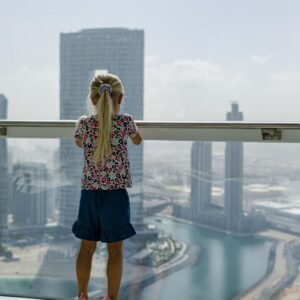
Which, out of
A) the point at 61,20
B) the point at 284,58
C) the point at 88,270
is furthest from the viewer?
the point at 61,20

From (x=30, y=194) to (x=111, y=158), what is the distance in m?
0.69

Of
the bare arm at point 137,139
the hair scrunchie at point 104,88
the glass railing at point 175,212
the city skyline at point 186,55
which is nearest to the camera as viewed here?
the hair scrunchie at point 104,88

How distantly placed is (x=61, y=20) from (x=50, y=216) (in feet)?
3.66

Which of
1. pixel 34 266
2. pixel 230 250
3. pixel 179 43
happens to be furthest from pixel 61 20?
pixel 230 250

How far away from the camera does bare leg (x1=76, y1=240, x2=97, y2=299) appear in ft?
7.16

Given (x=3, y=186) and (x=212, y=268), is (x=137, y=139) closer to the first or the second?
(x=212, y=268)

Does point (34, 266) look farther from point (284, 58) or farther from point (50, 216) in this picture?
point (284, 58)

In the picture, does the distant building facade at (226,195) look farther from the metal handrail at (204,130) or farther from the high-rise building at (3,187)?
the high-rise building at (3,187)

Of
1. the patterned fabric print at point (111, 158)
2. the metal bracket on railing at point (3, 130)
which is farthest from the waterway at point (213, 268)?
the metal bracket on railing at point (3, 130)

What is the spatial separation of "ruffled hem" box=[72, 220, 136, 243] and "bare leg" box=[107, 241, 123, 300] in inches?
2.6

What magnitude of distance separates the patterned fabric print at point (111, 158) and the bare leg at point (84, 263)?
0.99 feet

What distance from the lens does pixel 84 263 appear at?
219 centimetres

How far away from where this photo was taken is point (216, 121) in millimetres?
2215

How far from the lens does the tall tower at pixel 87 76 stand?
242 centimetres
